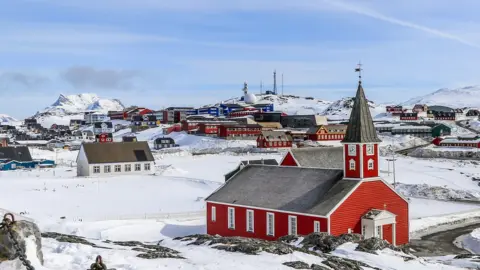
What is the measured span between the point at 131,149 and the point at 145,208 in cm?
2717

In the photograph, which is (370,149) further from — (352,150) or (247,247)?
(247,247)

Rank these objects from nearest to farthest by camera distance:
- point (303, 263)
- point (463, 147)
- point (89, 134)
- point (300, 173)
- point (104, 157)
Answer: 1. point (303, 263)
2. point (300, 173)
3. point (104, 157)
4. point (463, 147)
5. point (89, 134)

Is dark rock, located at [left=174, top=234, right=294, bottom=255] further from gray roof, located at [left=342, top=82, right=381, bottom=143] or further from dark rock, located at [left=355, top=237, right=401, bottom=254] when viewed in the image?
gray roof, located at [left=342, top=82, right=381, bottom=143]

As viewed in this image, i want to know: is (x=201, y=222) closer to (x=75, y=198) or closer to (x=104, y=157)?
(x=75, y=198)

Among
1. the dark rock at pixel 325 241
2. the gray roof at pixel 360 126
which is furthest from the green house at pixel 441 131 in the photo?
the dark rock at pixel 325 241

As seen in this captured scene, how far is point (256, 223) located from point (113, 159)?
39114 mm

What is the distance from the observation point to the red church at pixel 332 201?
3006cm

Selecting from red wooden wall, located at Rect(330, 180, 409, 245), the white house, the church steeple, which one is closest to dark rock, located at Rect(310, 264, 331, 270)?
red wooden wall, located at Rect(330, 180, 409, 245)

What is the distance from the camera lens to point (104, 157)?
67.9m

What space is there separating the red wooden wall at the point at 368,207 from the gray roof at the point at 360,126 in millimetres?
2514

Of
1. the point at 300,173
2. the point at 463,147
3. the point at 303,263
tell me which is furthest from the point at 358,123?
the point at 463,147

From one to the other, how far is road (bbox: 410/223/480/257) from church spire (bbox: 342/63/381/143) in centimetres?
678

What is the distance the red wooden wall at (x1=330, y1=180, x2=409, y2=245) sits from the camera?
29.7 meters

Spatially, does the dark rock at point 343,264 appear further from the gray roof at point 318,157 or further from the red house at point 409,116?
the red house at point 409,116
